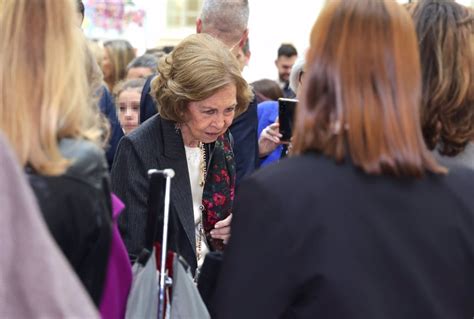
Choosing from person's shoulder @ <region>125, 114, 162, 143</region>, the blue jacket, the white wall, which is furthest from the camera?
the white wall

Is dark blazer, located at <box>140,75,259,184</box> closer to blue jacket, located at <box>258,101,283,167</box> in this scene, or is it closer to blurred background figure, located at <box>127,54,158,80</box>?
blue jacket, located at <box>258,101,283,167</box>

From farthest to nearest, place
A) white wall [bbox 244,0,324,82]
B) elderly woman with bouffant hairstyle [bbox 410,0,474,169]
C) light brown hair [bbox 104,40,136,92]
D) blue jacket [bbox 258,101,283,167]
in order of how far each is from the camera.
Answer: white wall [bbox 244,0,324,82]
light brown hair [bbox 104,40,136,92]
blue jacket [bbox 258,101,283,167]
elderly woman with bouffant hairstyle [bbox 410,0,474,169]

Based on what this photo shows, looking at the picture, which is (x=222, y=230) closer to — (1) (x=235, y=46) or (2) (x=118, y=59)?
(1) (x=235, y=46)

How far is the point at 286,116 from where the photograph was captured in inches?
169

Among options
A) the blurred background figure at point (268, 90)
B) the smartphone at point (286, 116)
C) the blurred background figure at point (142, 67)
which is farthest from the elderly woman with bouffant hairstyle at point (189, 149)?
the blurred background figure at point (268, 90)

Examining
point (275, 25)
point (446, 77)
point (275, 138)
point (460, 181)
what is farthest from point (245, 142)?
point (275, 25)

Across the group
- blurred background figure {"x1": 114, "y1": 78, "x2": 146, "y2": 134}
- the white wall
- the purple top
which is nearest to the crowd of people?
the purple top

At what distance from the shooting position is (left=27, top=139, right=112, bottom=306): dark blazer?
2205 mm

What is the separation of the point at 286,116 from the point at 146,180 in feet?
3.35

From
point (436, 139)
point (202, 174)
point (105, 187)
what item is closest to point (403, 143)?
point (436, 139)

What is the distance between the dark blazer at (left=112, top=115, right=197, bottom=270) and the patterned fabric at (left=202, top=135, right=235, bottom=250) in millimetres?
146

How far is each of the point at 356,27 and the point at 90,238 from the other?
0.86 metres

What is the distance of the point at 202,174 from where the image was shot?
12.2 feet

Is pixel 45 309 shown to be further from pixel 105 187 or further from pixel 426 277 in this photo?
pixel 426 277
